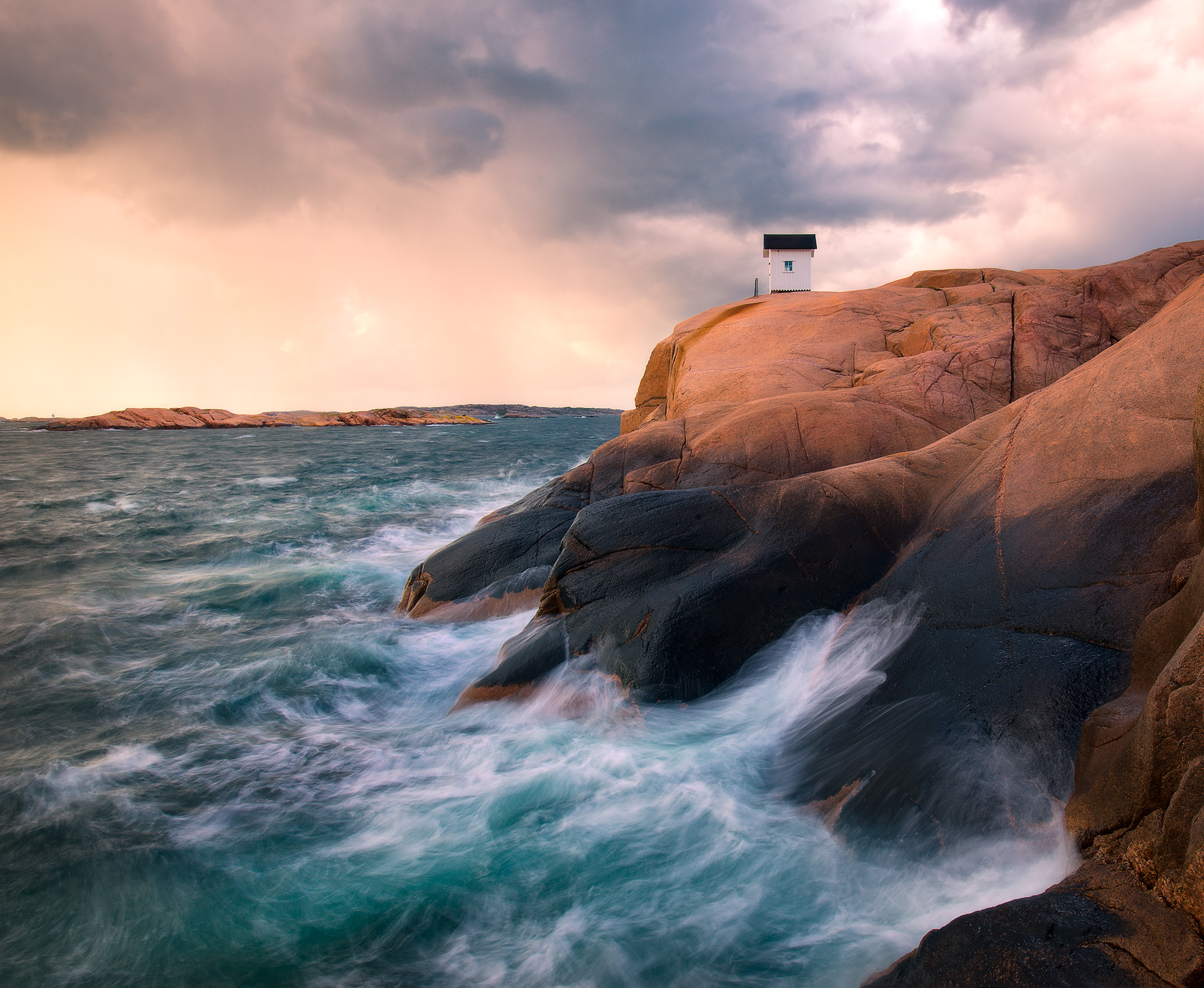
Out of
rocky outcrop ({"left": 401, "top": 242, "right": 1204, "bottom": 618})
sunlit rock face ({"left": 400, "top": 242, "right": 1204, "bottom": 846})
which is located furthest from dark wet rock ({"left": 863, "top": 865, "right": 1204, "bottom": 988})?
rocky outcrop ({"left": 401, "top": 242, "right": 1204, "bottom": 618})

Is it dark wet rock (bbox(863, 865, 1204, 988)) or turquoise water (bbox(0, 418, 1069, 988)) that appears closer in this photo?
dark wet rock (bbox(863, 865, 1204, 988))

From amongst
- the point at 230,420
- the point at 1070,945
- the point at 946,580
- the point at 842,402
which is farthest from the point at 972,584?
the point at 230,420

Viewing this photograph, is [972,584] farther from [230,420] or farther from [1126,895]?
[230,420]

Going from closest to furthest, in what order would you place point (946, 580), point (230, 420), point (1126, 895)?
1. point (1126, 895)
2. point (946, 580)
3. point (230, 420)

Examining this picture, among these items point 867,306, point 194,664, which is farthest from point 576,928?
point 867,306

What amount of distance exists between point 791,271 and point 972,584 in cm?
3059

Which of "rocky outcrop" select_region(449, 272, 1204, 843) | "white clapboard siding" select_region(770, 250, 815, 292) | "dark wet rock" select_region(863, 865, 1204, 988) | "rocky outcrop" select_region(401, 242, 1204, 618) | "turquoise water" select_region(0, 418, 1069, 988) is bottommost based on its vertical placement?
"turquoise water" select_region(0, 418, 1069, 988)

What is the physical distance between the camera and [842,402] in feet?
32.5

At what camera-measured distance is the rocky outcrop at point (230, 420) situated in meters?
80.8

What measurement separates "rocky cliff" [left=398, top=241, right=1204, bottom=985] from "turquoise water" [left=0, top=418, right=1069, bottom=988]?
1.05 feet

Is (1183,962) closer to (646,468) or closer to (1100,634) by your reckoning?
(1100,634)

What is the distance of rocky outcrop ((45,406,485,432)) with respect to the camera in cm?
8081

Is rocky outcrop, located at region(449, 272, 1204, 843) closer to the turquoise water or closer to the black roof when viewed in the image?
the turquoise water

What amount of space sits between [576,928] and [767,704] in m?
2.41
